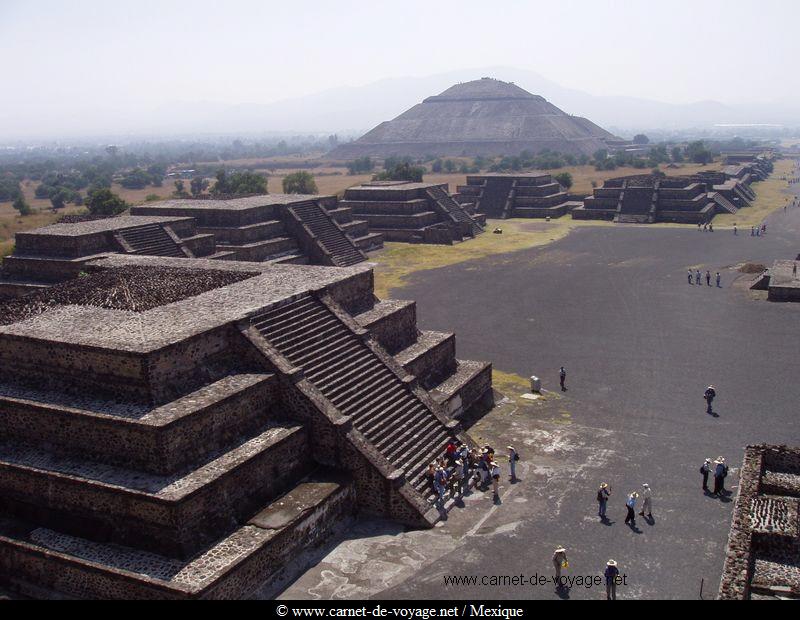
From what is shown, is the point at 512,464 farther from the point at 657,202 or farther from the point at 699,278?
the point at 657,202

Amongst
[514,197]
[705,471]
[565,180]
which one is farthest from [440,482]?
[565,180]

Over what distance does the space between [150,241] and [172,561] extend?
63.5 ft

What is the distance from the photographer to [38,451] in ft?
44.4

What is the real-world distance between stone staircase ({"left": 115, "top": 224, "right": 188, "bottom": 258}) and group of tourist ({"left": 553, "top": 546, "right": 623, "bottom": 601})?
20.9 meters

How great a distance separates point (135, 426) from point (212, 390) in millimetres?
1867

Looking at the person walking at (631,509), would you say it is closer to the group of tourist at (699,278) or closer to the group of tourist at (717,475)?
the group of tourist at (717,475)

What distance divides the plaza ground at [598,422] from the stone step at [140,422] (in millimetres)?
3062

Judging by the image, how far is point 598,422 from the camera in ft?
61.6

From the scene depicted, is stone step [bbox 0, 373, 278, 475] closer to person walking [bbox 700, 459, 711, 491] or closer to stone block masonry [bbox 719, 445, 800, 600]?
stone block masonry [bbox 719, 445, 800, 600]

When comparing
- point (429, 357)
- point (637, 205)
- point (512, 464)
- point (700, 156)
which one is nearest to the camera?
point (512, 464)

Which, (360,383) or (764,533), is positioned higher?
(360,383)

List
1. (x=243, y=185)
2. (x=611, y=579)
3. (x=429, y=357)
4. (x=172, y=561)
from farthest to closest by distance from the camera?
1. (x=243, y=185)
2. (x=429, y=357)
3. (x=172, y=561)
4. (x=611, y=579)

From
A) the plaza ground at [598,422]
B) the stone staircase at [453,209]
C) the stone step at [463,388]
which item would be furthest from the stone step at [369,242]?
the stone step at [463,388]

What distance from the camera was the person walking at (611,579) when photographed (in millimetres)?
11312
